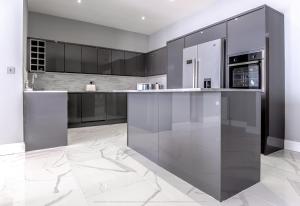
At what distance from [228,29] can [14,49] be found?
3371 mm

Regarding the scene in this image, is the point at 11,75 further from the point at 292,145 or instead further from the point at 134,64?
the point at 292,145

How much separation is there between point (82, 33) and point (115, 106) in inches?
87.9

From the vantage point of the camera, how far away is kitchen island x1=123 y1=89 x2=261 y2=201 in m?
1.48

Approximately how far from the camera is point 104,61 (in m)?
5.26

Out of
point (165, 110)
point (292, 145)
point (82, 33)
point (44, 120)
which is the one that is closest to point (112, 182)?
point (165, 110)

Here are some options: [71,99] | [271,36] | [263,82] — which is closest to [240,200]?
[263,82]

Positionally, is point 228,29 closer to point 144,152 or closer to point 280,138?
point 280,138

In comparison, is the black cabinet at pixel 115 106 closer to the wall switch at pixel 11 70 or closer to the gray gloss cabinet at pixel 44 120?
the gray gloss cabinet at pixel 44 120

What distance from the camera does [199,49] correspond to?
3494 mm

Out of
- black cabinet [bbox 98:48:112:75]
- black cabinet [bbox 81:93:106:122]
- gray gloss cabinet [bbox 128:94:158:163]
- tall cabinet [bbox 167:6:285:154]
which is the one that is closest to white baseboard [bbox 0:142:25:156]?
gray gloss cabinet [bbox 128:94:158:163]

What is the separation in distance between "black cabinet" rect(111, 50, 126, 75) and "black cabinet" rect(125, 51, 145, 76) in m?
0.13

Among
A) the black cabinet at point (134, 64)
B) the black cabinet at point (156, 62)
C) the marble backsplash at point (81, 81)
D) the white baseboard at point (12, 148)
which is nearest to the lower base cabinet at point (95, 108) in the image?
the marble backsplash at point (81, 81)

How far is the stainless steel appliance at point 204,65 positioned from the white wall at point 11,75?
2.93 m

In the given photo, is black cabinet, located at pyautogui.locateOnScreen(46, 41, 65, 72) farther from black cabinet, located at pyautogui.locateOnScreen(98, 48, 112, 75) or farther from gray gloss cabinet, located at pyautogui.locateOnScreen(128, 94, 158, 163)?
gray gloss cabinet, located at pyautogui.locateOnScreen(128, 94, 158, 163)
